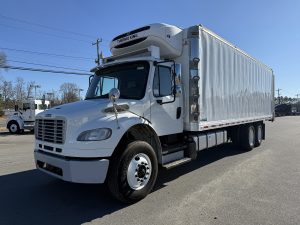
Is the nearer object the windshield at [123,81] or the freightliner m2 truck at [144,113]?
Result: the freightliner m2 truck at [144,113]

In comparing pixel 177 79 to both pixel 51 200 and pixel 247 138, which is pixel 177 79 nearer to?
pixel 51 200

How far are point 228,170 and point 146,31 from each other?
422 cm

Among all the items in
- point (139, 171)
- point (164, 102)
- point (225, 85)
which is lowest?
point (139, 171)

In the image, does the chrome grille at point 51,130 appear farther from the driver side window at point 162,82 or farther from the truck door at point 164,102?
the driver side window at point 162,82

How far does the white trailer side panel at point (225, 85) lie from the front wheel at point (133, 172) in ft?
6.55

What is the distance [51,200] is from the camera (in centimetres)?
580

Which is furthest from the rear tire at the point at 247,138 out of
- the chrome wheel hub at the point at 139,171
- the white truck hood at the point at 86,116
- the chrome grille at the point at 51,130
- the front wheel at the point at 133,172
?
the chrome grille at the point at 51,130

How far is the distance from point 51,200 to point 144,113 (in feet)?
8.14

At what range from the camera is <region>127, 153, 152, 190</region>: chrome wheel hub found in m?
5.59

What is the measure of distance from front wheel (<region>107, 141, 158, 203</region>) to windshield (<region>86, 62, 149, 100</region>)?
117cm

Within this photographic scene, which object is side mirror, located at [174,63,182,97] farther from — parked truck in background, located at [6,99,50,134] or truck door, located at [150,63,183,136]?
parked truck in background, located at [6,99,50,134]

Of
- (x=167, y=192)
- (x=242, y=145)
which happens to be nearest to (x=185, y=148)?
(x=167, y=192)

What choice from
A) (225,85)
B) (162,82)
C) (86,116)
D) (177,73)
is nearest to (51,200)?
(86,116)

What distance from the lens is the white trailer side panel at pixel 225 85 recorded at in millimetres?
7855
